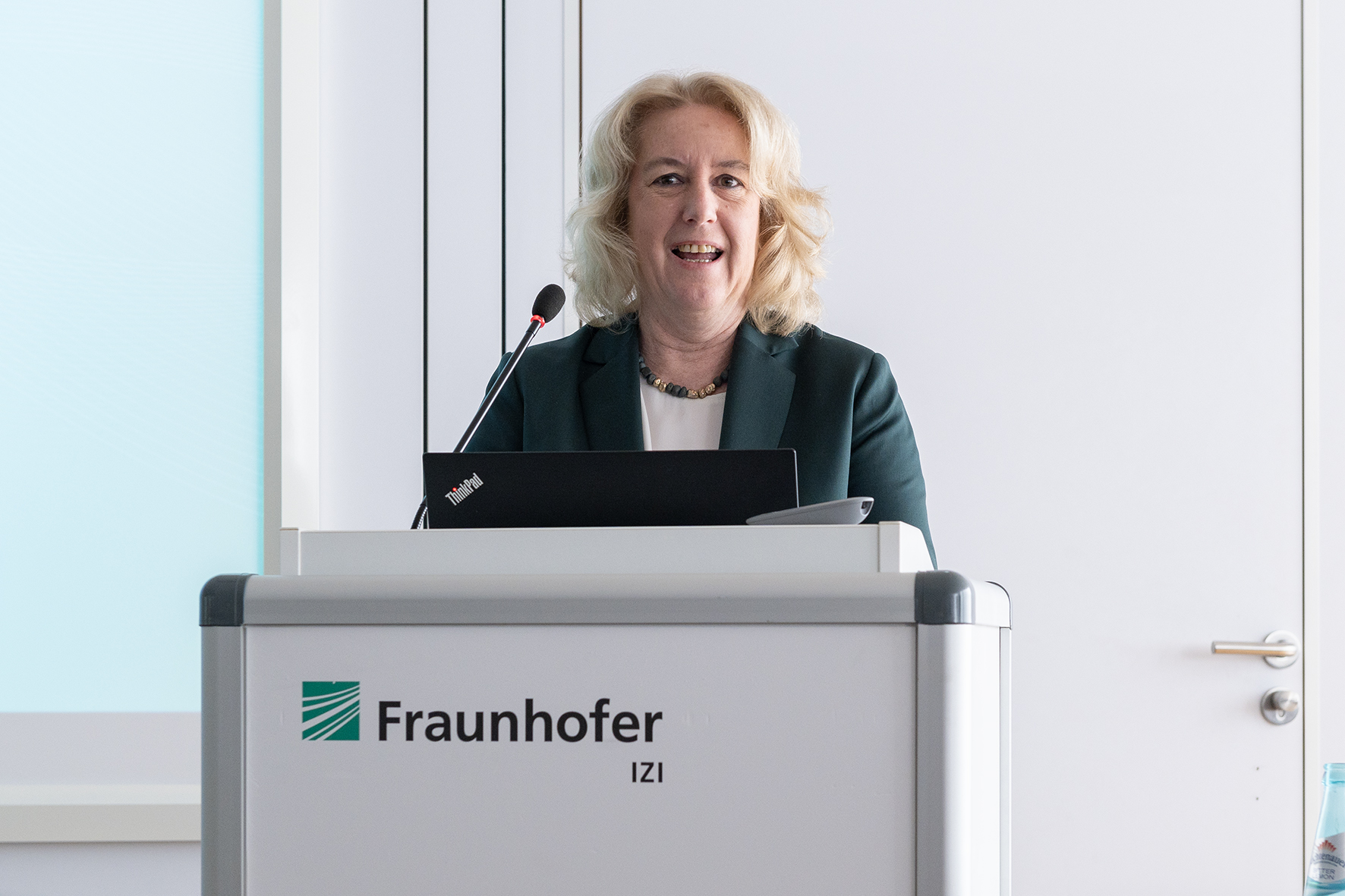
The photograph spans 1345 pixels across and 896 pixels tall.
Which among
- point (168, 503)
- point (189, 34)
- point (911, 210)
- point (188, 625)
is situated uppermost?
point (189, 34)

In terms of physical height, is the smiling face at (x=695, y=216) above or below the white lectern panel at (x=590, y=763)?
above

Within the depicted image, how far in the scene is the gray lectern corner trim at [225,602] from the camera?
722 mm

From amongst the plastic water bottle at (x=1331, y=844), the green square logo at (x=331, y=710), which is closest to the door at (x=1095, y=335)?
the plastic water bottle at (x=1331, y=844)

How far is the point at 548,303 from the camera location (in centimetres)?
117

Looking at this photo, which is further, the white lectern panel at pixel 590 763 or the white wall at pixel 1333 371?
the white wall at pixel 1333 371

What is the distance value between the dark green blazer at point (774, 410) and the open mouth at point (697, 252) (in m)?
0.10

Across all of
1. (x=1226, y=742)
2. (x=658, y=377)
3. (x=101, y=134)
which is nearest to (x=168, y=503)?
(x=101, y=134)

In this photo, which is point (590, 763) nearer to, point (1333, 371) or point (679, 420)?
point (679, 420)

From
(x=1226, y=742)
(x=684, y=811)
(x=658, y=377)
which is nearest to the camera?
(x=684, y=811)

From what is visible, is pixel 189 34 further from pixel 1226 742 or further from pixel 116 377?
pixel 1226 742

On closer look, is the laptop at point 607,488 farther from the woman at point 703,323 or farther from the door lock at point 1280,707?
the door lock at point 1280,707

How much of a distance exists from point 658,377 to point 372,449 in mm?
779

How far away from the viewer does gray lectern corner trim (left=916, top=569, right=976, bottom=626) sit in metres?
0.67

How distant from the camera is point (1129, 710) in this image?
200 cm
